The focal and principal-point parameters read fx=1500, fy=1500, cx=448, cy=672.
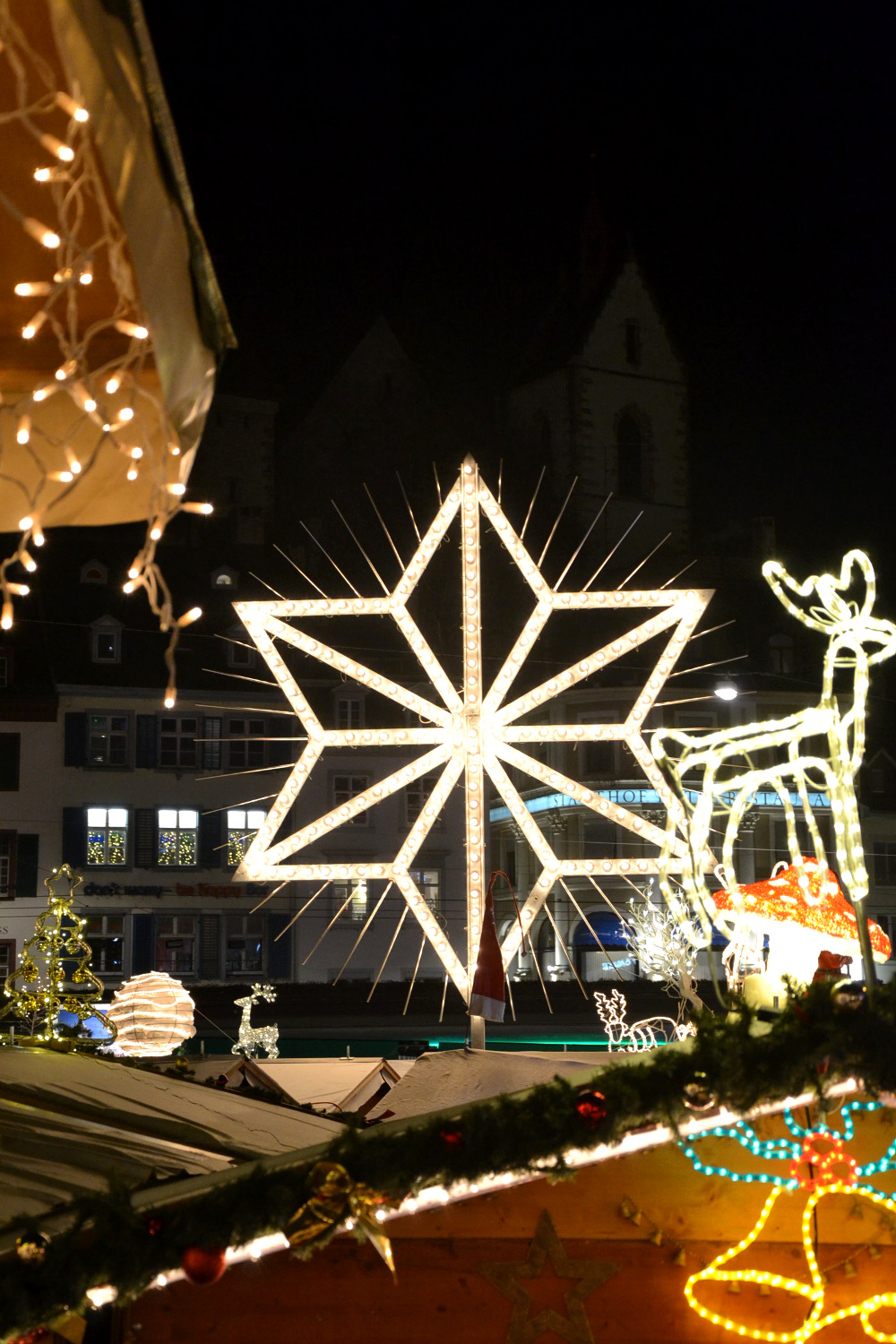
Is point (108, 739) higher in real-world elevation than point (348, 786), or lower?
higher

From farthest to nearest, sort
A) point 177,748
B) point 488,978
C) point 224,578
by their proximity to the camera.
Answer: point 224,578, point 177,748, point 488,978

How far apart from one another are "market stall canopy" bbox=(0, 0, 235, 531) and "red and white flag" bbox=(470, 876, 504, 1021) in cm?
519

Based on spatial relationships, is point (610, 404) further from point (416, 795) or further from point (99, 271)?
point (99, 271)

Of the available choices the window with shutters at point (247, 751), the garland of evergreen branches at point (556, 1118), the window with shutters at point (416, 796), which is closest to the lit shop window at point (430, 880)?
the window with shutters at point (416, 796)

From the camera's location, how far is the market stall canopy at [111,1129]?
4.50m

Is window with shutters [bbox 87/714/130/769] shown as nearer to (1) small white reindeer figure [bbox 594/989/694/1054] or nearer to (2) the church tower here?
(1) small white reindeer figure [bbox 594/989/694/1054]

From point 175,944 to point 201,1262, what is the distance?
30309 millimetres

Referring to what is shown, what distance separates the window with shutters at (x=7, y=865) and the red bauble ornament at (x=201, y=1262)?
2955 centimetres

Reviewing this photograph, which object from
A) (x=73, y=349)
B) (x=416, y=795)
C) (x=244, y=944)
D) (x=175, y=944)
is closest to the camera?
(x=73, y=349)

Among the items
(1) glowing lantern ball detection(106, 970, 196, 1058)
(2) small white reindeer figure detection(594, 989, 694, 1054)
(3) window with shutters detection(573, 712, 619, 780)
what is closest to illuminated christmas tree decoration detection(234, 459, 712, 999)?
(2) small white reindeer figure detection(594, 989, 694, 1054)

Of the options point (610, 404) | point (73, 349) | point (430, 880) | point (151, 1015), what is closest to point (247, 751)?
point (430, 880)

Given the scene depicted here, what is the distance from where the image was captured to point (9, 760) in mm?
33250

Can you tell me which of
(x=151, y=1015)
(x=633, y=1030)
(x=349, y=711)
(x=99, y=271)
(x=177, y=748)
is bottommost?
(x=633, y=1030)

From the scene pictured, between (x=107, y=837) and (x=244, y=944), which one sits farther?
(x=244, y=944)
